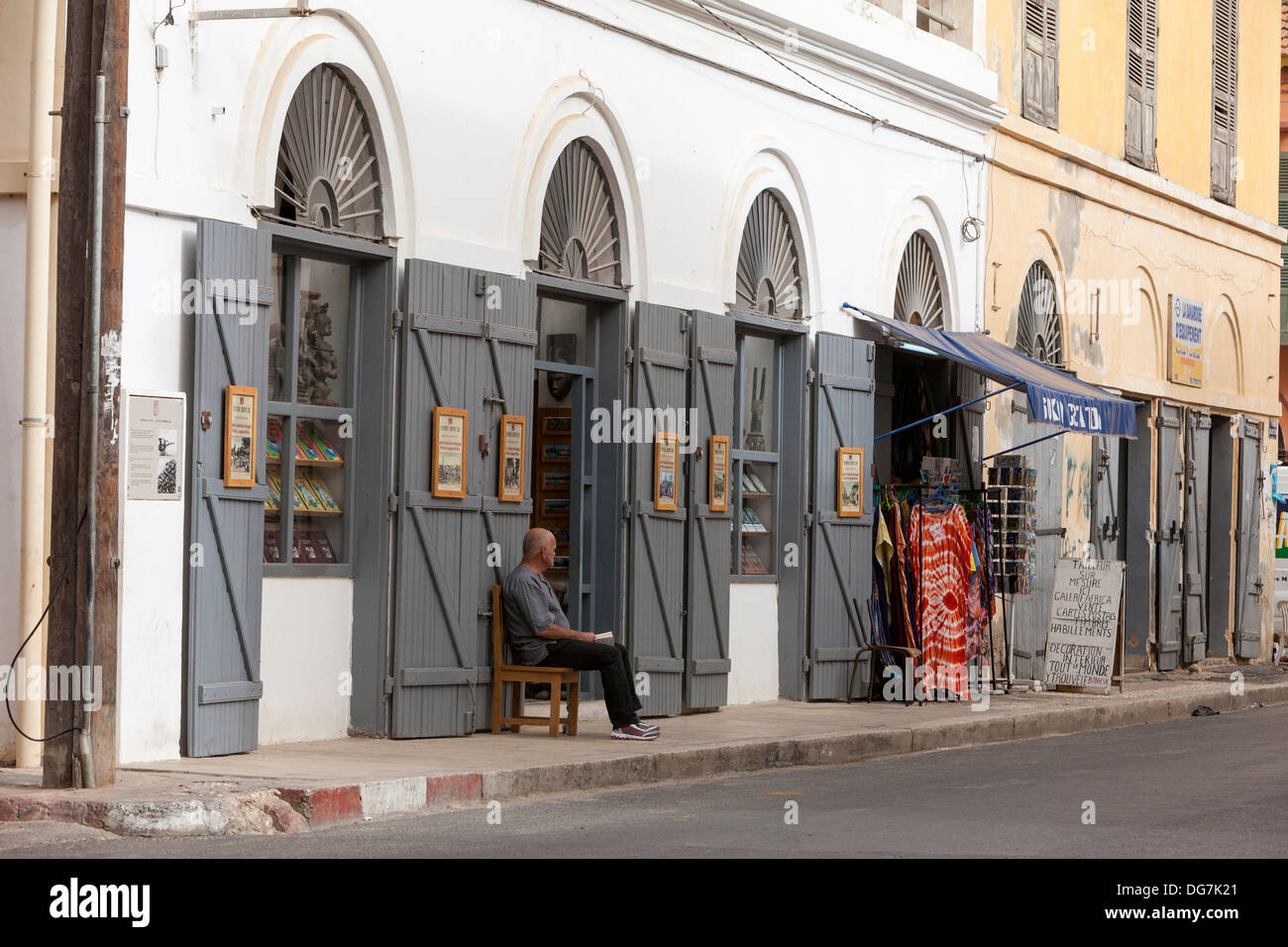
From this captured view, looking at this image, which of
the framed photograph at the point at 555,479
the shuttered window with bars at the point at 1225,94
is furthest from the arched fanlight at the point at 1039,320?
the framed photograph at the point at 555,479

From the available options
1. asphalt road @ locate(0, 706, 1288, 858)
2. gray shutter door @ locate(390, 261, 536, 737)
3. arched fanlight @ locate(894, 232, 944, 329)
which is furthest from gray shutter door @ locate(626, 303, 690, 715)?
arched fanlight @ locate(894, 232, 944, 329)

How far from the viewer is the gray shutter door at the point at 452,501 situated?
39.2ft

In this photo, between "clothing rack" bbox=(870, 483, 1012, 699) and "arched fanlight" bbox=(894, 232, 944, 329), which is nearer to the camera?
"clothing rack" bbox=(870, 483, 1012, 699)

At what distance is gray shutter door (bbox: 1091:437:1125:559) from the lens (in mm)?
20938

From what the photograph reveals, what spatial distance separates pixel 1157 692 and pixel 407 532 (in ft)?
30.7

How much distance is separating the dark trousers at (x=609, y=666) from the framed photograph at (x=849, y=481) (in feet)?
14.0

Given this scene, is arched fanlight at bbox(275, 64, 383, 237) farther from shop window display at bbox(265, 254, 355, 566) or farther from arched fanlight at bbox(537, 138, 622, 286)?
arched fanlight at bbox(537, 138, 622, 286)

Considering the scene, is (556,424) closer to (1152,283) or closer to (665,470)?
(665,470)

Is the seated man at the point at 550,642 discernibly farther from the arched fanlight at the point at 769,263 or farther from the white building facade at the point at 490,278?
the arched fanlight at the point at 769,263

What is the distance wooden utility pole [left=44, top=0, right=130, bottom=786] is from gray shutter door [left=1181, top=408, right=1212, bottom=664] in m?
16.0

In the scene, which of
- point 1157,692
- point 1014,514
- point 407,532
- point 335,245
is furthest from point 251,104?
point 1157,692
